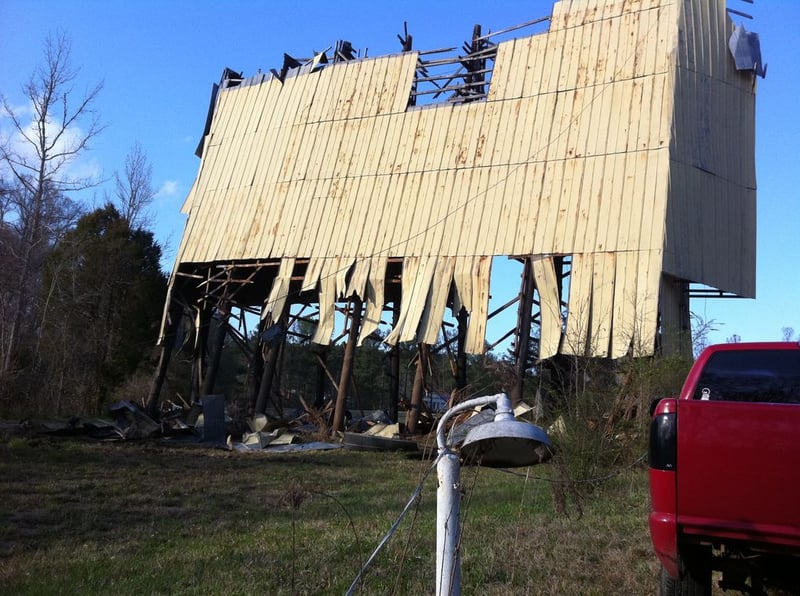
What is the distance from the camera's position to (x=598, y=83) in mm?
17266

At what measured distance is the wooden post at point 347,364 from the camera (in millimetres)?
19094

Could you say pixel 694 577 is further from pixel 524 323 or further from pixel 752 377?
pixel 524 323

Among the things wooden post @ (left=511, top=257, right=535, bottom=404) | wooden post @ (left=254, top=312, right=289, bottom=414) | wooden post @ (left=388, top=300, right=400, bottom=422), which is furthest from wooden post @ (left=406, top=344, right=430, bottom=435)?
Answer: wooden post @ (left=254, top=312, right=289, bottom=414)

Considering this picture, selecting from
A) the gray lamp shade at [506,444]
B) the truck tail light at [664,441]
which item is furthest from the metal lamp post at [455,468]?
the truck tail light at [664,441]

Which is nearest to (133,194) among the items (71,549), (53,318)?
(53,318)

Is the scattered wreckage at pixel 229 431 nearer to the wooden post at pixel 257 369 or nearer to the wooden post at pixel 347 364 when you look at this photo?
the wooden post at pixel 347 364

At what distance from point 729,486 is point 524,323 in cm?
1312

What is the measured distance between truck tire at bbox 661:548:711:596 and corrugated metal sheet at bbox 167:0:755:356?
32.1ft

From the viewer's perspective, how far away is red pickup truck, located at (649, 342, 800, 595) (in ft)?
11.9

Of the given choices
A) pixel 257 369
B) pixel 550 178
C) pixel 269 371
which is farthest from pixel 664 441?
pixel 257 369

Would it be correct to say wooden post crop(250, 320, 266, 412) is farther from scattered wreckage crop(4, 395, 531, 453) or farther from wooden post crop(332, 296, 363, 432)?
wooden post crop(332, 296, 363, 432)

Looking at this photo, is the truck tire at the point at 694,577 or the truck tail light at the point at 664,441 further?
the truck tire at the point at 694,577

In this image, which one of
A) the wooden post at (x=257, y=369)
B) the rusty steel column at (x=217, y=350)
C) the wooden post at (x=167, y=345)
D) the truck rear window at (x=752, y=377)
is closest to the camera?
the truck rear window at (x=752, y=377)

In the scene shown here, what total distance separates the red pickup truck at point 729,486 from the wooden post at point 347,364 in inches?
591
